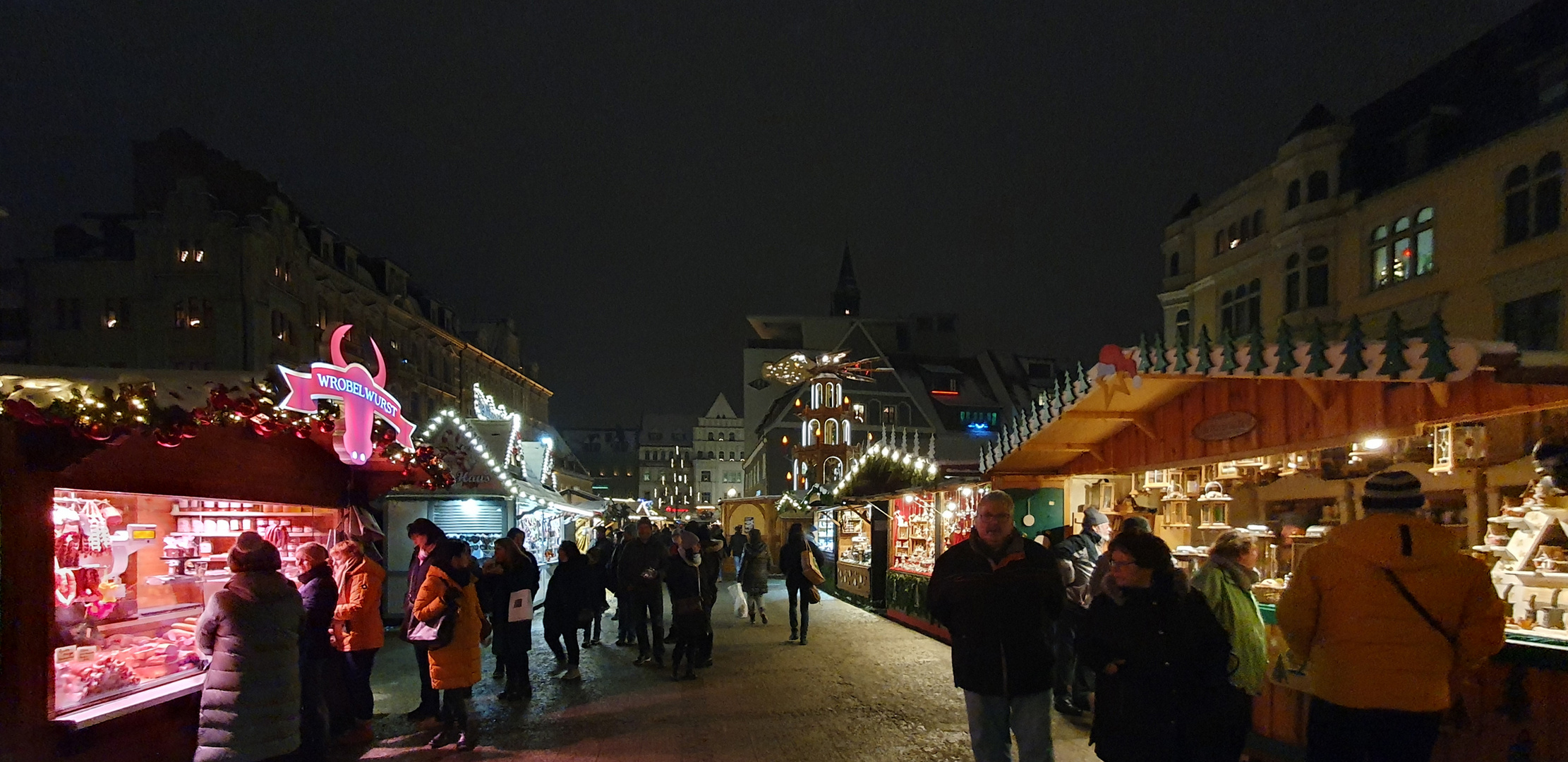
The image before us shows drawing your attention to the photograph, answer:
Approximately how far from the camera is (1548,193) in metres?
14.2

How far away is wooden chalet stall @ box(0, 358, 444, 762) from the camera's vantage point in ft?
16.4

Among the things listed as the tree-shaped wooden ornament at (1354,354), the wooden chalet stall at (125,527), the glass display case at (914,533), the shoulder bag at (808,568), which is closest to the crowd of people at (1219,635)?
the tree-shaped wooden ornament at (1354,354)

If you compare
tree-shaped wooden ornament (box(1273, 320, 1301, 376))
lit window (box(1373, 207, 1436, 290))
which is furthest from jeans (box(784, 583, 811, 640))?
lit window (box(1373, 207, 1436, 290))

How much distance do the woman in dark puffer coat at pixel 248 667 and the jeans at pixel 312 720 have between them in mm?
925

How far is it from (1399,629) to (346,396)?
795 cm

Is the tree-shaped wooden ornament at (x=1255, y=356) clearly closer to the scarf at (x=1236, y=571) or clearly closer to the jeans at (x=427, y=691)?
the scarf at (x=1236, y=571)

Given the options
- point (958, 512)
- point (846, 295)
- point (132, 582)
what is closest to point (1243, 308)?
point (958, 512)

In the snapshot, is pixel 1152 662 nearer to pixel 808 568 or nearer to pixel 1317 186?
pixel 808 568

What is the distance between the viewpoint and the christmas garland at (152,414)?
4.99 meters

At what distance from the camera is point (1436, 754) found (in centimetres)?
528

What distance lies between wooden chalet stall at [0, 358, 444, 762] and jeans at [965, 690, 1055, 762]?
5.09 metres

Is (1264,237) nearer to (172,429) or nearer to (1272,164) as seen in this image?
(1272,164)

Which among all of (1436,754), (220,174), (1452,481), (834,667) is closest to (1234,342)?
(1436,754)

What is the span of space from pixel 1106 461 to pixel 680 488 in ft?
305
